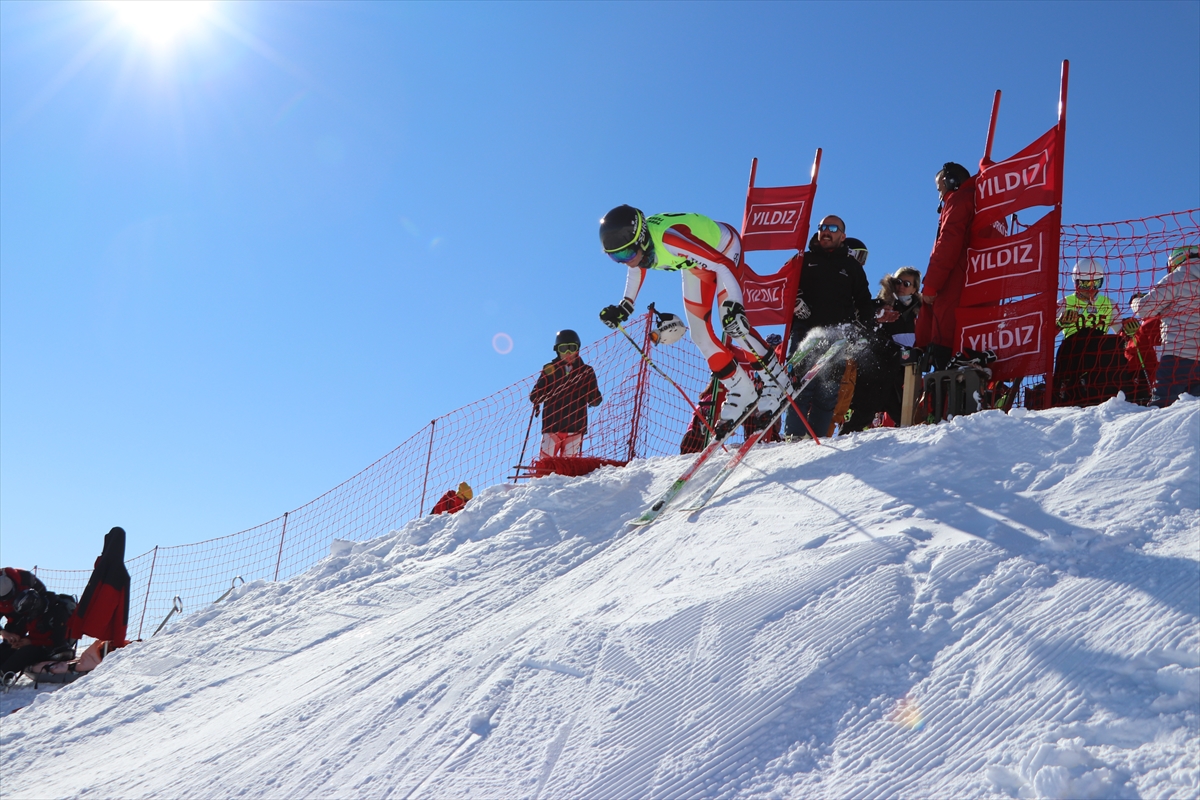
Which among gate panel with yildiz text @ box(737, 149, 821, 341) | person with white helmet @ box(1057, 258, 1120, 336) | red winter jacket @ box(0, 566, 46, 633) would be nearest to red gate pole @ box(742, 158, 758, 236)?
gate panel with yildiz text @ box(737, 149, 821, 341)

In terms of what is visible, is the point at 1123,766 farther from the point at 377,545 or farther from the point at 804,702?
the point at 377,545

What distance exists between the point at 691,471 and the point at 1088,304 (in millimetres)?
2993

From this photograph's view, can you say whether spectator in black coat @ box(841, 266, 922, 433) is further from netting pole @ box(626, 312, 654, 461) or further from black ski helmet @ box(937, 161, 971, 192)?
netting pole @ box(626, 312, 654, 461)

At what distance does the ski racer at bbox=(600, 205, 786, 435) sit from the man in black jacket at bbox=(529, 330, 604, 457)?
1.68 meters

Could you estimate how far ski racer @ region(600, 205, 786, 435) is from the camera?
635 cm

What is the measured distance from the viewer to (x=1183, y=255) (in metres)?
5.71

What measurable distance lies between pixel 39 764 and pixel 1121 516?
523cm

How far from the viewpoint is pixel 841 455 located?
5.39 m

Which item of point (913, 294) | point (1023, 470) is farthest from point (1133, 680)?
point (913, 294)

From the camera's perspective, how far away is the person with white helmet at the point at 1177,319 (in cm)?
524

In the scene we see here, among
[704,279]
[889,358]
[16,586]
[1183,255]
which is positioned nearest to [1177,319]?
[1183,255]

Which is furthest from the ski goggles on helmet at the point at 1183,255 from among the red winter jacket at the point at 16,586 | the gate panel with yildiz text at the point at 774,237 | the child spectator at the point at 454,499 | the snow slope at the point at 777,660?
the red winter jacket at the point at 16,586

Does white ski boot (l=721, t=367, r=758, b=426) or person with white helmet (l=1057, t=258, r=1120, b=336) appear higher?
person with white helmet (l=1057, t=258, r=1120, b=336)

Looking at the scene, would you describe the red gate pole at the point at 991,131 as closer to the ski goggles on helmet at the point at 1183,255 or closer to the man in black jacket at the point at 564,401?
the ski goggles on helmet at the point at 1183,255
